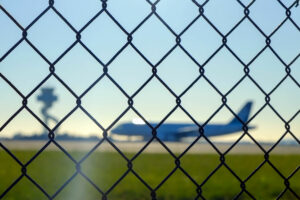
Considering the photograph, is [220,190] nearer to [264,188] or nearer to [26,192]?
[264,188]

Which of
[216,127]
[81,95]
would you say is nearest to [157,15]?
[81,95]

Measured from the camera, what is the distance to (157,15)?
1565mm

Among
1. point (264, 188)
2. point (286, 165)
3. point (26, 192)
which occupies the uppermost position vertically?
point (26, 192)

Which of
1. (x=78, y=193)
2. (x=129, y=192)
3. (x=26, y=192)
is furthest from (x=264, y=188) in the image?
(x=26, y=192)

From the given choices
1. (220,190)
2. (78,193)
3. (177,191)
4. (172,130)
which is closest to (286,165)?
(220,190)

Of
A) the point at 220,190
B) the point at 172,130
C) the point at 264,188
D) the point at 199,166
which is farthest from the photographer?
the point at 172,130

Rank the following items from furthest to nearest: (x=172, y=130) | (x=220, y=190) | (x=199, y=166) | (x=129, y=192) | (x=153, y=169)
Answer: (x=172, y=130)
(x=199, y=166)
(x=153, y=169)
(x=220, y=190)
(x=129, y=192)

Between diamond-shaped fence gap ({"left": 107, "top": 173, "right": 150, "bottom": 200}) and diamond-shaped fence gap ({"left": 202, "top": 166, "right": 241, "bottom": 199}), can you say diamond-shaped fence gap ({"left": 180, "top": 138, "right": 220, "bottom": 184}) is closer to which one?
diamond-shaped fence gap ({"left": 202, "top": 166, "right": 241, "bottom": 199})

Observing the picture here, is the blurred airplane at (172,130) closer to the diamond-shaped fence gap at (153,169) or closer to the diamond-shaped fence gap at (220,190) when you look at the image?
the diamond-shaped fence gap at (153,169)

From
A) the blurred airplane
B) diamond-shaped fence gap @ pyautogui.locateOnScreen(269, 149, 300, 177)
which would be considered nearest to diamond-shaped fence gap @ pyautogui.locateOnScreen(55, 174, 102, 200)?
diamond-shaped fence gap @ pyautogui.locateOnScreen(269, 149, 300, 177)

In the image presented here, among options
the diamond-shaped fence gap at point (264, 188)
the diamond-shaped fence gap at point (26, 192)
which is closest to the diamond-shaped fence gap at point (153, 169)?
the diamond-shaped fence gap at point (264, 188)

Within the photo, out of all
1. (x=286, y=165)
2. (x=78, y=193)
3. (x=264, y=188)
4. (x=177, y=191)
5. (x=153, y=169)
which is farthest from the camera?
(x=286, y=165)

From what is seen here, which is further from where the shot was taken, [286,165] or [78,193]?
[286,165]

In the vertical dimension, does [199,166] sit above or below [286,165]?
above
